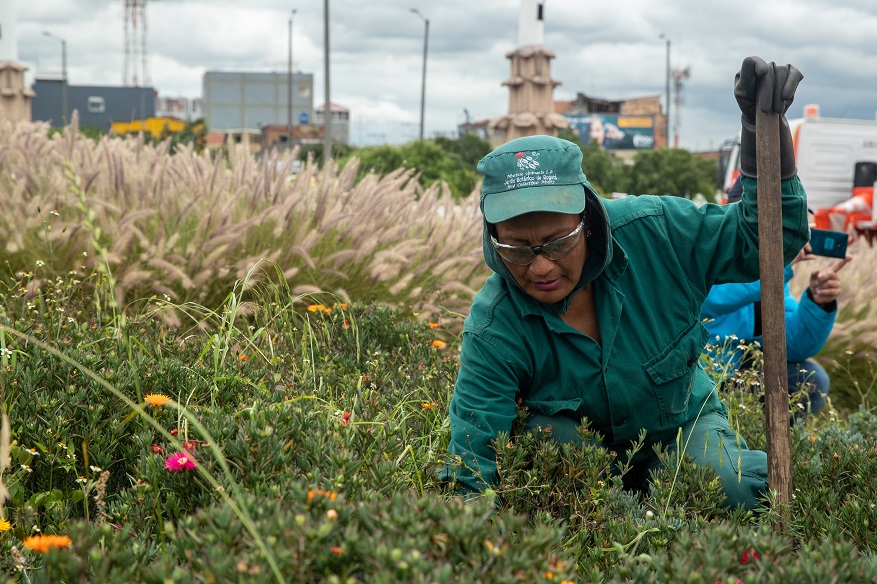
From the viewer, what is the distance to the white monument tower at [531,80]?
1595cm

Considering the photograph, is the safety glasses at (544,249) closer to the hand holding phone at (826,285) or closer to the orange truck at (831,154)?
the hand holding phone at (826,285)

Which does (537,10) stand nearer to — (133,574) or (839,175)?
(839,175)

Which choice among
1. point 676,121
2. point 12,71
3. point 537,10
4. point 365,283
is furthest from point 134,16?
point 365,283

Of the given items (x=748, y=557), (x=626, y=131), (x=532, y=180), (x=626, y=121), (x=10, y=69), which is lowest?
(x=748, y=557)

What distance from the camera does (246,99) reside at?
272ft

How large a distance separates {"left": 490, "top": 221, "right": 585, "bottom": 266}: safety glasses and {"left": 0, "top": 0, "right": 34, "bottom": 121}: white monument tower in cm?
1820

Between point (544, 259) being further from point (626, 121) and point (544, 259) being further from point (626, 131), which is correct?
point (626, 131)

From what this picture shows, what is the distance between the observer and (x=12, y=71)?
19.2m

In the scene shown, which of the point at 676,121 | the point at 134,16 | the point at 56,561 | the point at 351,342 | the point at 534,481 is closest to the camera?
the point at 56,561

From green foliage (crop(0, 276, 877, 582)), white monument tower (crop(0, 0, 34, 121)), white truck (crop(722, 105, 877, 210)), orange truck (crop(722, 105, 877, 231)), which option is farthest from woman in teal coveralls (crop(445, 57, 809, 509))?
white monument tower (crop(0, 0, 34, 121))

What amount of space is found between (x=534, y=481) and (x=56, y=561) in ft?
4.42

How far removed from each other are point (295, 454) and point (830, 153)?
1782 cm

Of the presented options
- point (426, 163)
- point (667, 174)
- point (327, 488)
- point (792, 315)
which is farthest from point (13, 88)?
point (327, 488)

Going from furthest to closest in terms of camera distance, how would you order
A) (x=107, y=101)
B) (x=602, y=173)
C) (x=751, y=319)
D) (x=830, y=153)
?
(x=107, y=101) → (x=602, y=173) → (x=830, y=153) → (x=751, y=319)
